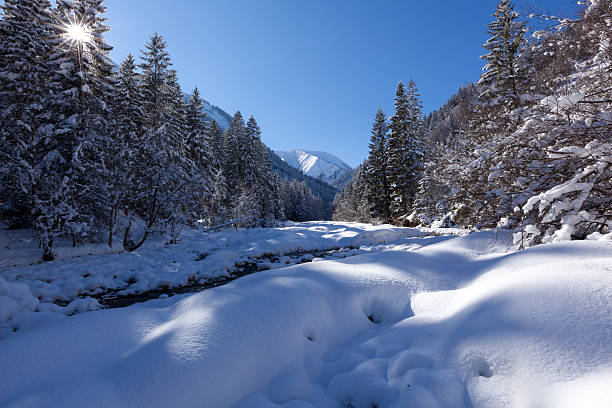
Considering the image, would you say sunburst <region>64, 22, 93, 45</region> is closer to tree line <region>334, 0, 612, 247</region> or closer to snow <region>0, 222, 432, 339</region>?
snow <region>0, 222, 432, 339</region>

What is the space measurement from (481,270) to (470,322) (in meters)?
1.58

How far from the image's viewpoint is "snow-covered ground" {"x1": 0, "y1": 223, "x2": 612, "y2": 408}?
1608 millimetres

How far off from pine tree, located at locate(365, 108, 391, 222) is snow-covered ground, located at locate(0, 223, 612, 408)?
81.0 feet

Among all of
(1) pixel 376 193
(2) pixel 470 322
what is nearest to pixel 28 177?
(2) pixel 470 322

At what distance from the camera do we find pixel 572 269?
7.23 ft

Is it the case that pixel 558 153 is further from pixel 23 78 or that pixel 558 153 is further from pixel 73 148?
pixel 23 78

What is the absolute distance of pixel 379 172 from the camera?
2725 centimetres

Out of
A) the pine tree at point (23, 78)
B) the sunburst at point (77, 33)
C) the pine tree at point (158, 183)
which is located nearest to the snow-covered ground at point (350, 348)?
the pine tree at point (158, 183)

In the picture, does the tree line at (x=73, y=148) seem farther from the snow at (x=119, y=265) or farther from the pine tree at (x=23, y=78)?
the snow at (x=119, y=265)

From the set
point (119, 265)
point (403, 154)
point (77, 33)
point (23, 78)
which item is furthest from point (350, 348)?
point (403, 154)

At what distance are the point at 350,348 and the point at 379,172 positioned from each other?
86.2 ft

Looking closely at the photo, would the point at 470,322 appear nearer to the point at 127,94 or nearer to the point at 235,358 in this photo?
the point at 235,358

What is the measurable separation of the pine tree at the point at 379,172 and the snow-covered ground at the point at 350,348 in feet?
81.0

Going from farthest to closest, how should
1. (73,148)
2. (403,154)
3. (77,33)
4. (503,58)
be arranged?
(403,154) < (503,58) < (77,33) < (73,148)
